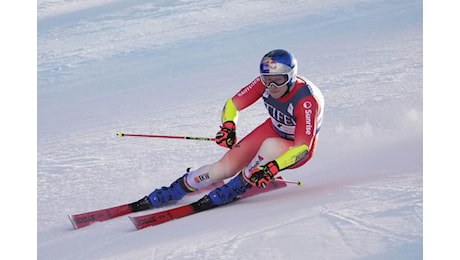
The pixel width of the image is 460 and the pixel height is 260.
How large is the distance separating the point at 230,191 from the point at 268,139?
0.42 metres

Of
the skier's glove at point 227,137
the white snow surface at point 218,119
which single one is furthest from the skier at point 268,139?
the white snow surface at point 218,119

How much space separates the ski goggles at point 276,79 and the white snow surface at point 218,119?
0.74m

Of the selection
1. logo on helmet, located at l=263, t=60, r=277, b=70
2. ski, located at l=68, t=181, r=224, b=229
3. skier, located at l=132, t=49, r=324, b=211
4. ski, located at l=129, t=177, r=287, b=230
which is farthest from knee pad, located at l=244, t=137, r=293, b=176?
ski, located at l=68, t=181, r=224, b=229

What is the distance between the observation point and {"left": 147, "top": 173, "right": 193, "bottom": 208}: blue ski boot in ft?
17.4

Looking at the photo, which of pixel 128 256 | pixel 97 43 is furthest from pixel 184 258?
pixel 97 43

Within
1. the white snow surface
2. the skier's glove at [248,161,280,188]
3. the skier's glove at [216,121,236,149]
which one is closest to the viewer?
the white snow surface

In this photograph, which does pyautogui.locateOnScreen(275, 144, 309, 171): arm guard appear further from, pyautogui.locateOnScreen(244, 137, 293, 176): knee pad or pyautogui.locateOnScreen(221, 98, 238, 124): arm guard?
pyautogui.locateOnScreen(221, 98, 238, 124): arm guard

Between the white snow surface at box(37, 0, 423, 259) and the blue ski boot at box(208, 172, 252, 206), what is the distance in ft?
0.18

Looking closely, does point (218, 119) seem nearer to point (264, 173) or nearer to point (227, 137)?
point (227, 137)

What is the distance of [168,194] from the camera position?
5.33 meters

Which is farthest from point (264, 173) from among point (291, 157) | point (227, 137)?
point (227, 137)

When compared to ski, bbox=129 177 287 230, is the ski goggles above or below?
above

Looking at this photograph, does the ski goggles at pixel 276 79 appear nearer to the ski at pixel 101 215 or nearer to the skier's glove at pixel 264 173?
the skier's glove at pixel 264 173

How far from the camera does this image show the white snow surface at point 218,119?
4281 millimetres
